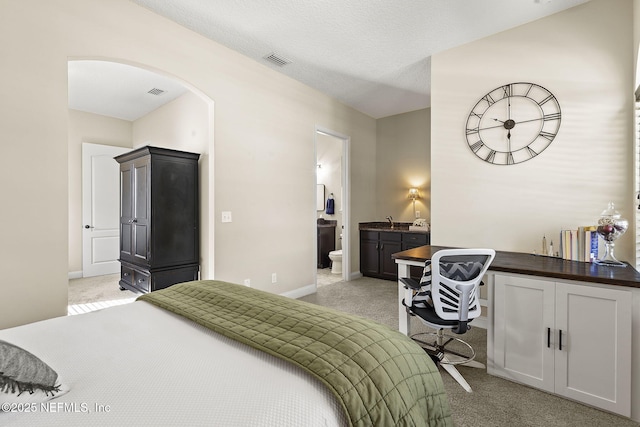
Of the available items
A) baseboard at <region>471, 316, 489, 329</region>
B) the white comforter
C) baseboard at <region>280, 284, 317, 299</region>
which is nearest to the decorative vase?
baseboard at <region>471, 316, 489, 329</region>

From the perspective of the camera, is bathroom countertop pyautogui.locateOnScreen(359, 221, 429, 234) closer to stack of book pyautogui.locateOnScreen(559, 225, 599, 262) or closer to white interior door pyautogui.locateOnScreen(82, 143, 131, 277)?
stack of book pyautogui.locateOnScreen(559, 225, 599, 262)

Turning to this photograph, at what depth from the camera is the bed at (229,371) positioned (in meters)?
0.81

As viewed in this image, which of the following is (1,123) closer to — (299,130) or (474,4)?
(299,130)

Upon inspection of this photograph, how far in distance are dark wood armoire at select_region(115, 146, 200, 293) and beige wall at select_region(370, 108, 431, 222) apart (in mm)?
3264

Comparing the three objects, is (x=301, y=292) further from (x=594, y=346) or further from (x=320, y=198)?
(x=594, y=346)

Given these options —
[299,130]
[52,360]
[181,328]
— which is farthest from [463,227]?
[52,360]

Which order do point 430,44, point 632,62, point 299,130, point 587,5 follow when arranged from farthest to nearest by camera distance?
point 299,130, point 430,44, point 587,5, point 632,62

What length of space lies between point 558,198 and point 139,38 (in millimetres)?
3838

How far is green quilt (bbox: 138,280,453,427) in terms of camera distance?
0.95 metres

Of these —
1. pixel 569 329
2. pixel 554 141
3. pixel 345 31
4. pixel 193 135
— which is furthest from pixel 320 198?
pixel 569 329

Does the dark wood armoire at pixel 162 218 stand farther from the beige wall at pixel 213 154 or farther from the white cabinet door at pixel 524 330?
the white cabinet door at pixel 524 330

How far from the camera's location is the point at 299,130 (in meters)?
4.12

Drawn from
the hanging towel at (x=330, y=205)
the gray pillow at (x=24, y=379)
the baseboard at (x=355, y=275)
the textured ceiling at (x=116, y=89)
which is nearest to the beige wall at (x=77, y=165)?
the textured ceiling at (x=116, y=89)

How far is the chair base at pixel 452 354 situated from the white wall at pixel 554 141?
3.31 feet
